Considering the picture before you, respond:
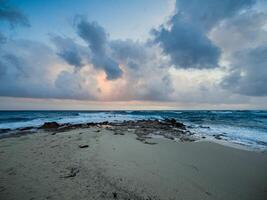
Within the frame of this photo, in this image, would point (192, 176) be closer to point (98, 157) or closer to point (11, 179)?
point (98, 157)

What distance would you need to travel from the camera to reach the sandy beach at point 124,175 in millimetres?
2895

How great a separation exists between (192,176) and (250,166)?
251 centimetres

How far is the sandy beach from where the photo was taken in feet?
9.50

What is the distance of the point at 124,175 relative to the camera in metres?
3.52

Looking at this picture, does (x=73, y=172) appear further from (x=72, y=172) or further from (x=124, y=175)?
(x=124, y=175)

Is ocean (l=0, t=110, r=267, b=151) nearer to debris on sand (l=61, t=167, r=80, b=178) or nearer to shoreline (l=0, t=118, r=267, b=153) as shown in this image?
shoreline (l=0, t=118, r=267, b=153)

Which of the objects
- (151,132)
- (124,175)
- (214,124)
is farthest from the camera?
(214,124)

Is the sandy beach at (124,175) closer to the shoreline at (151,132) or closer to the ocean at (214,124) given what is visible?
the shoreline at (151,132)

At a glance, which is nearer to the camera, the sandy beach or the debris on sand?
the sandy beach

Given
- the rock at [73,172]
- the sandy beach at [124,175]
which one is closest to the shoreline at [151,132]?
the sandy beach at [124,175]

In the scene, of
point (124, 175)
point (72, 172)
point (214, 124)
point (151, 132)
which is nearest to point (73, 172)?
point (72, 172)

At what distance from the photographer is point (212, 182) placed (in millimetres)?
3598

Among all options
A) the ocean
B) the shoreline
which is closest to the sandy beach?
the shoreline

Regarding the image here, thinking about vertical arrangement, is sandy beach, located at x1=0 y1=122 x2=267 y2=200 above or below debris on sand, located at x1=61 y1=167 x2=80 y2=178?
below
